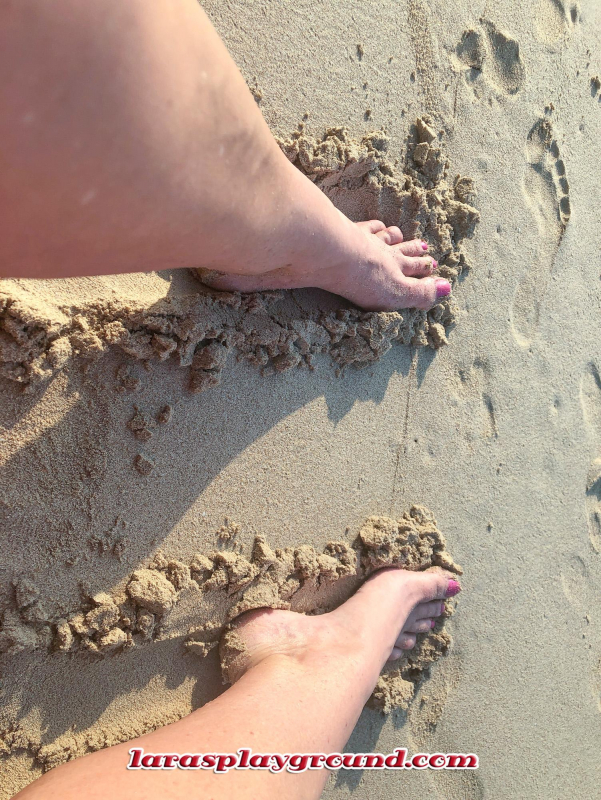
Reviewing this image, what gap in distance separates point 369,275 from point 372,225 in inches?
7.9

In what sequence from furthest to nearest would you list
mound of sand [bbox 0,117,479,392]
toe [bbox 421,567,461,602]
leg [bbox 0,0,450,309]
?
A: 1. toe [bbox 421,567,461,602]
2. mound of sand [bbox 0,117,479,392]
3. leg [bbox 0,0,450,309]

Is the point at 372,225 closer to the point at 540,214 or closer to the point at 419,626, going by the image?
the point at 540,214

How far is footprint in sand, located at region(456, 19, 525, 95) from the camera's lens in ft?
5.74

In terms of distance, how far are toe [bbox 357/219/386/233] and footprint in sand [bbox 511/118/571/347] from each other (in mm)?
552

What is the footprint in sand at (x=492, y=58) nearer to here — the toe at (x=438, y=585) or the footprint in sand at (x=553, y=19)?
the footprint in sand at (x=553, y=19)

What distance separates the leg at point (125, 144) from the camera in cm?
58

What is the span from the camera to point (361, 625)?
1.51 meters

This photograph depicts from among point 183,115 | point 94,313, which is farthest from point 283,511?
point 183,115

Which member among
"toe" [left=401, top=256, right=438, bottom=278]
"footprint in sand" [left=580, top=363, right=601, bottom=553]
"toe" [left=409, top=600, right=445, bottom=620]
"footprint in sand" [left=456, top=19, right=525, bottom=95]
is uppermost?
"footprint in sand" [left=456, top=19, right=525, bottom=95]

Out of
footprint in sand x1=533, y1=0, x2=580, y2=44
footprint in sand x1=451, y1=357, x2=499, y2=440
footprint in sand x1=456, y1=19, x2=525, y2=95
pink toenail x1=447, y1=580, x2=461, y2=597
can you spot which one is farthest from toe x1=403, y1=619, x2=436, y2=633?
footprint in sand x1=533, y1=0, x2=580, y2=44

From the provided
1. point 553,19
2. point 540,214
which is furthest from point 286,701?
point 553,19

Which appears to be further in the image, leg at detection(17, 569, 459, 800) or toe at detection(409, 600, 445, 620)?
toe at detection(409, 600, 445, 620)

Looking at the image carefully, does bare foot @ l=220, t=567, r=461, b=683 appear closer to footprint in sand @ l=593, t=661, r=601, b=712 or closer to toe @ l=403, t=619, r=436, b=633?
toe @ l=403, t=619, r=436, b=633

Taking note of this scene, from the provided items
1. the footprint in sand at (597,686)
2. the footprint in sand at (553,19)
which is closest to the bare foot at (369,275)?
the footprint in sand at (553,19)
